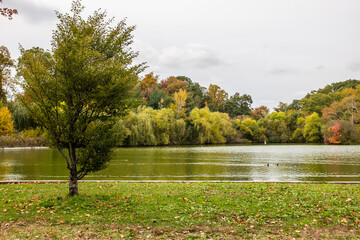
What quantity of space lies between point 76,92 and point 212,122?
2115 inches

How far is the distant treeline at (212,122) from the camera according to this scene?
48.7 metres

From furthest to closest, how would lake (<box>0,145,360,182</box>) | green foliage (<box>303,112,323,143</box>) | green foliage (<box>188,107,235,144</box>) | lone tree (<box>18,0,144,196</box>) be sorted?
1. green foliage (<box>303,112,323,143</box>)
2. green foliage (<box>188,107,235,144</box>)
3. lake (<box>0,145,360,182</box>)
4. lone tree (<box>18,0,144,196</box>)

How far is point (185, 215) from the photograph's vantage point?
22.8 ft

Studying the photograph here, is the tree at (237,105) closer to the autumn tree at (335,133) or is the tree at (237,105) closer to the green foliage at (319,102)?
the green foliage at (319,102)

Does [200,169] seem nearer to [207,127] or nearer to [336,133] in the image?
[207,127]

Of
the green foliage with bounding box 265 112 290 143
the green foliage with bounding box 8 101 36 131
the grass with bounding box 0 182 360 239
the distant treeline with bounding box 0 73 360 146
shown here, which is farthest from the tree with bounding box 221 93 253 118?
the grass with bounding box 0 182 360 239

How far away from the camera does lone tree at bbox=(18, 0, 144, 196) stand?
8250mm

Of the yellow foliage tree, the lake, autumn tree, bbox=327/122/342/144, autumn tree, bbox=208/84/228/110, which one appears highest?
autumn tree, bbox=208/84/228/110

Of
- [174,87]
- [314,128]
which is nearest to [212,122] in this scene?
[314,128]

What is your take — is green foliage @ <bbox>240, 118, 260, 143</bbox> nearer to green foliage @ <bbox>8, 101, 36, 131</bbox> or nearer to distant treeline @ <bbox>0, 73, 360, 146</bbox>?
distant treeline @ <bbox>0, 73, 360, 146</bbox>

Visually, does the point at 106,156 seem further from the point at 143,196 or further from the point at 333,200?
the point at 333,200

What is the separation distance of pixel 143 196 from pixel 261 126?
230ft

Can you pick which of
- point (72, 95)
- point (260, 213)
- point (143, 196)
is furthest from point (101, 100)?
point (260, 213)

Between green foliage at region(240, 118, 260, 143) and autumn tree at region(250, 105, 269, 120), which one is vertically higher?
autumn tree at region(250, 105, 269, 120)
